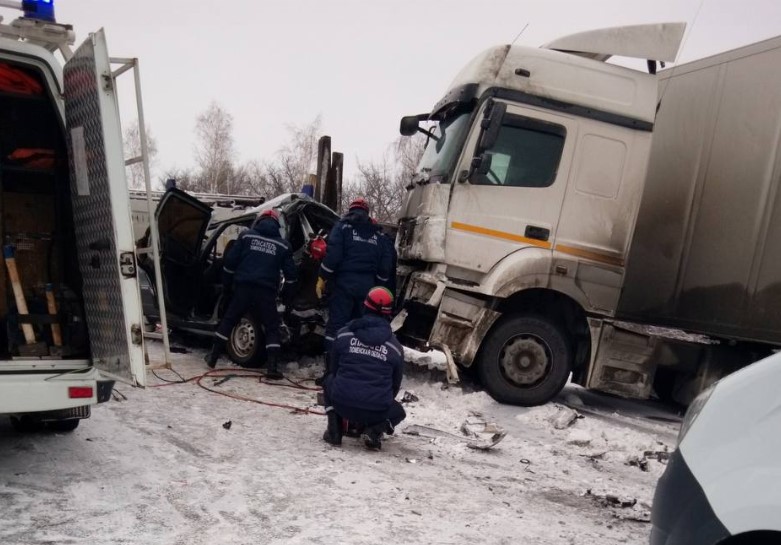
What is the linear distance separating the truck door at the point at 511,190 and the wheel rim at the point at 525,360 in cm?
85

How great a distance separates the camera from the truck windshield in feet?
21.0

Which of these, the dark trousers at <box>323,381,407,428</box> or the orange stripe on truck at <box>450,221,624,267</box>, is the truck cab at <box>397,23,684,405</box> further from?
the dark trousers at <box>323,381,407,428</box>

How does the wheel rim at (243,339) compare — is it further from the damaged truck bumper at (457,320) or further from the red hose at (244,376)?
the damaged truck bumper at (457,320)

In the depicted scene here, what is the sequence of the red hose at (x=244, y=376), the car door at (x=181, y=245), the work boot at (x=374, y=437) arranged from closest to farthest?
the work boot at (x=374, y=437)
the red hose at (x=244, y=376)
the car door at (x=181, y=245)

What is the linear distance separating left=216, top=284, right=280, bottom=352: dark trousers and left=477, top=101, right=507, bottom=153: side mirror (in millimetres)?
2828

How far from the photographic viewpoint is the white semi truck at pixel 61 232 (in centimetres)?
363

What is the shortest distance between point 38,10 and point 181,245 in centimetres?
431

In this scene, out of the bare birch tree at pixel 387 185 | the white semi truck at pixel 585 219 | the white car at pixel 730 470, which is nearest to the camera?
the white car at pixel 730 470

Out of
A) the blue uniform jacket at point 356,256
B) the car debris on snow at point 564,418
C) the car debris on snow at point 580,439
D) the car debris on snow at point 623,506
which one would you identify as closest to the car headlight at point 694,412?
the car debris on snow at point 623,506

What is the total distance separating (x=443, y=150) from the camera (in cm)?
667

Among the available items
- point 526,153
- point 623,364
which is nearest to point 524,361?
point 623,364

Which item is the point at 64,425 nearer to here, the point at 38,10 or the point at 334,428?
the point at 334,428

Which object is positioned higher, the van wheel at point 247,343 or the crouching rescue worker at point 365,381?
the crouching rescue worker at point 365,381

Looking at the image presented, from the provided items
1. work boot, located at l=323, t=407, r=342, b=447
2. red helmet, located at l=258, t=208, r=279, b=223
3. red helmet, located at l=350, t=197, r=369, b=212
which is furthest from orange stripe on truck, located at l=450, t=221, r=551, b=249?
work boot, located at l=323, t=407, r=342, b=447
